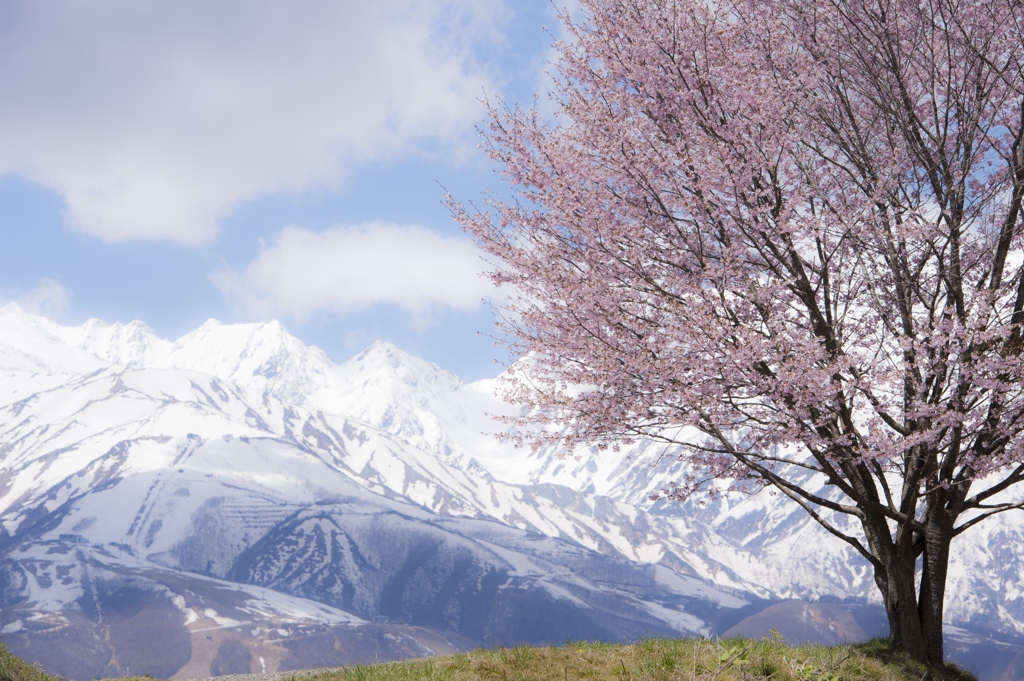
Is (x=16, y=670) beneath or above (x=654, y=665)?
beneath

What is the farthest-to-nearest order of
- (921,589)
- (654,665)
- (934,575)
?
(921,589) → (934,575) → (654,665)

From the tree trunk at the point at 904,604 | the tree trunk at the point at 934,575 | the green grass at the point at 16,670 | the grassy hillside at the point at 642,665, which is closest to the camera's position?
the green grass at the point at 16,670

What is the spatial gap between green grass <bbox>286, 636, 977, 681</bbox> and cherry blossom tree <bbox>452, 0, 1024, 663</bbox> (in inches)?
93.6

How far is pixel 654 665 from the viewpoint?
8664mm

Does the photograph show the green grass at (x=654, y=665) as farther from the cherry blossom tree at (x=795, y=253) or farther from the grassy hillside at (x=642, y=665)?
the cherry blossom tree at (x=795, y=253)

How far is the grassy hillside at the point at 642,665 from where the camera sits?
848cm

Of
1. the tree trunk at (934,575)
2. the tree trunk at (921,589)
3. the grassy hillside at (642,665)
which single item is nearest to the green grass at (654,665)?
the grassy hillside at (642,665)

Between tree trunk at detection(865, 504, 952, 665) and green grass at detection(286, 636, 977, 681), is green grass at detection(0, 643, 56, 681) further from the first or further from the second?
tree trunk at detection(865, 504, 952, 665)

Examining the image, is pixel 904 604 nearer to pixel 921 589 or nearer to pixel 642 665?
pixel 921 589

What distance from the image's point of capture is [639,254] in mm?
11039

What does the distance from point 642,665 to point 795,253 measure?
20.7 ft

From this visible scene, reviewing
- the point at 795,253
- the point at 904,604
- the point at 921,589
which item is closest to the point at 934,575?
the point at 921,589

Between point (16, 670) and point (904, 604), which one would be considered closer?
point (16, 670)

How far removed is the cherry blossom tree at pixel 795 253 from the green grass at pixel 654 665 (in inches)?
93.6
